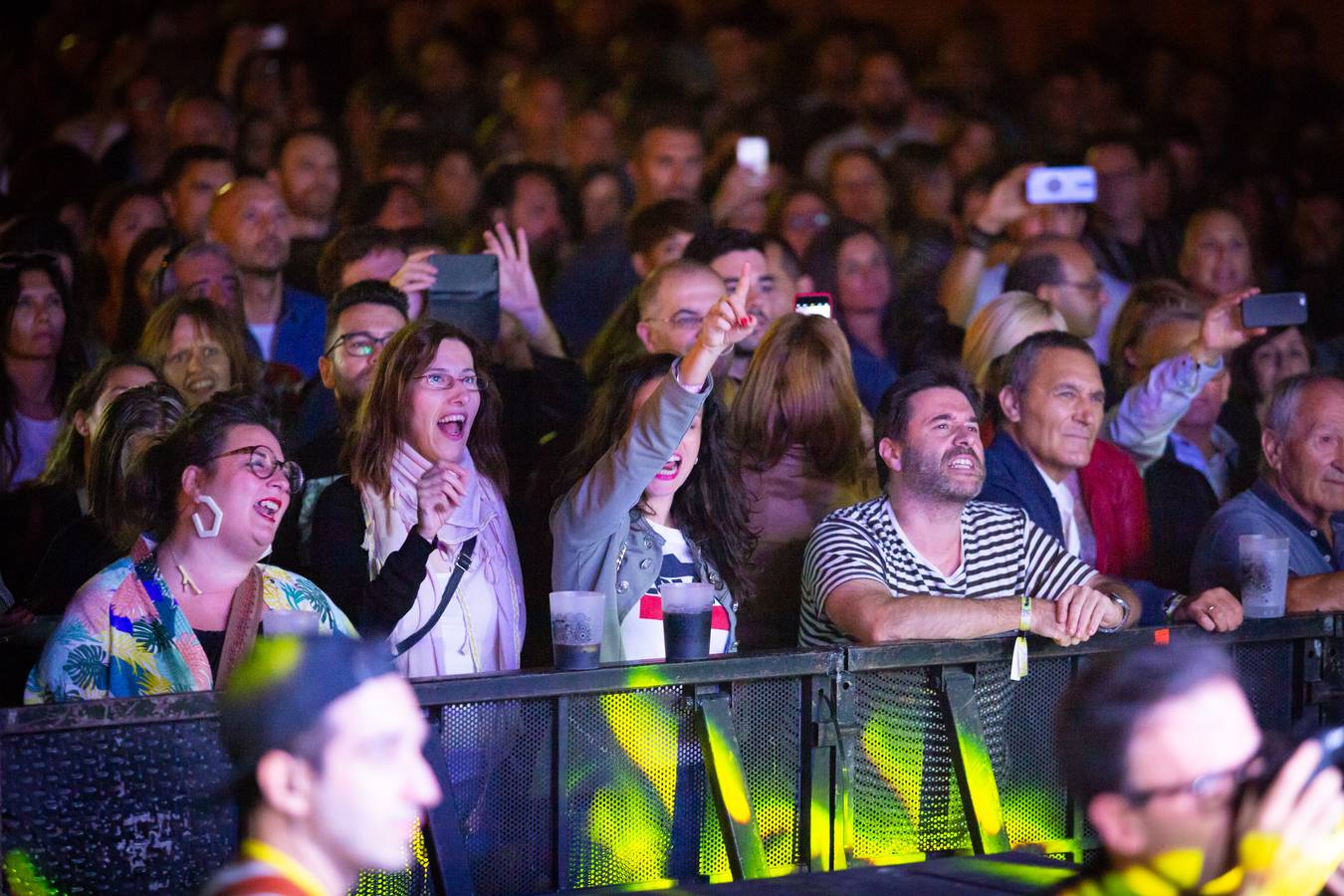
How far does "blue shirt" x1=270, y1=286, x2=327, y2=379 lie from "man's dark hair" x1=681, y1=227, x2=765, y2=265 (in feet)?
4.30

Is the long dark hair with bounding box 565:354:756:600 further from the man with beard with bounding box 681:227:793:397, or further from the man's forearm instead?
the man's forearm

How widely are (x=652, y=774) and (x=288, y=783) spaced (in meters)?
1.67

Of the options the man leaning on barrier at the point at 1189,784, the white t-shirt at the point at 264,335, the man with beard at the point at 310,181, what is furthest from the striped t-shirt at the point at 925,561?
the man with beard at the point at 310,181

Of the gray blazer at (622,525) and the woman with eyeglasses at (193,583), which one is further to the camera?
the gray blazer at (622,525)

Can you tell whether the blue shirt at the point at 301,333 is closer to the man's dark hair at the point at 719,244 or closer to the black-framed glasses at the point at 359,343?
the black-framed glasses at the point at 359,343

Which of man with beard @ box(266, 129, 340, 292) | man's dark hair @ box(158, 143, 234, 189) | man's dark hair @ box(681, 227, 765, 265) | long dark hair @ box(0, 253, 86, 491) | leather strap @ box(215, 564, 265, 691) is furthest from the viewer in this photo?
man with beard @ box(266, 129, 340, 292)

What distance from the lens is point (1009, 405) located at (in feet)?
17.6

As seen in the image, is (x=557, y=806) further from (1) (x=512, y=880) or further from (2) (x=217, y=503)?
(2) (x=217, y=503)

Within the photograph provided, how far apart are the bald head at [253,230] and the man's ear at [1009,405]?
2.71 m

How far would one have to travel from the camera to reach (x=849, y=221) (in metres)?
7.21

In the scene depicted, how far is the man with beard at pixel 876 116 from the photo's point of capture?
30.7ft

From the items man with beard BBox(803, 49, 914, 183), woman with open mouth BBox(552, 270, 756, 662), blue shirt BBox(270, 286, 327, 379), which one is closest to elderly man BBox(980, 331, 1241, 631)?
woman with open mouth BBox(552, 270, 756, 662)

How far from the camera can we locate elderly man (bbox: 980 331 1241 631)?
5227 mm

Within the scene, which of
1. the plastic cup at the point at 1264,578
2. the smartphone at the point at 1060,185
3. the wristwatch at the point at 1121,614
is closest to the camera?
the wristwatch at the point at 1121,614
